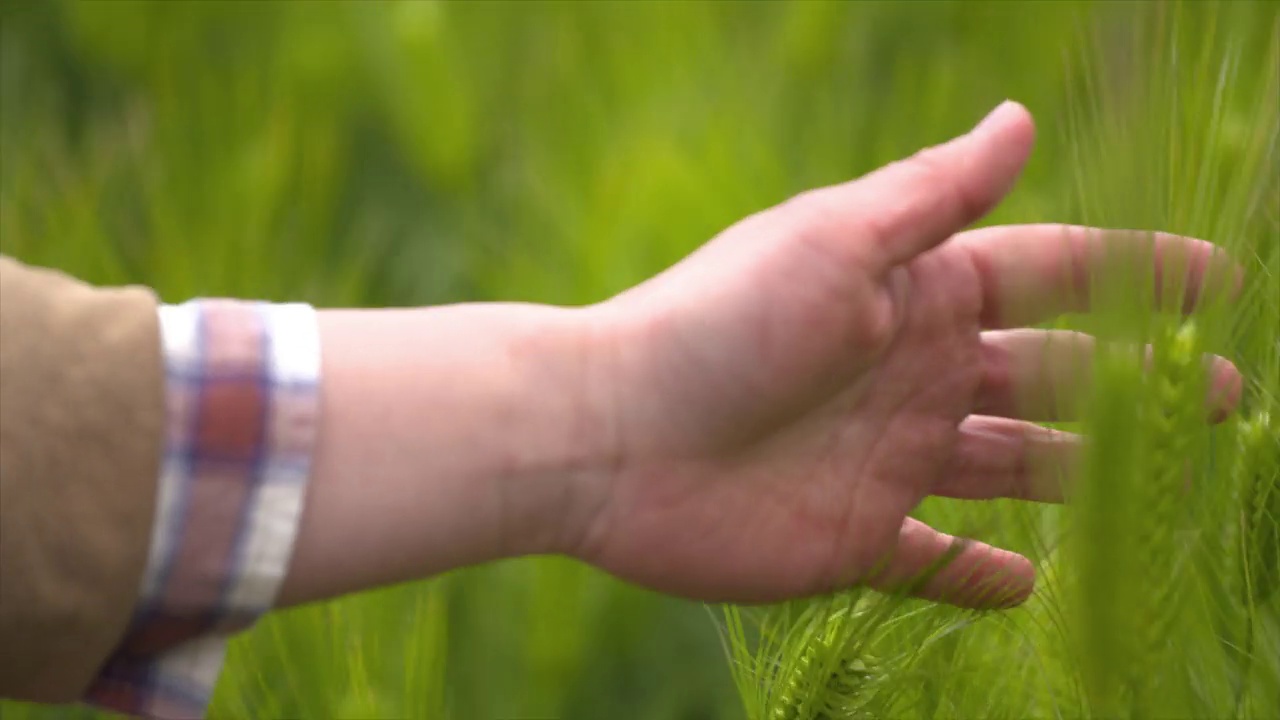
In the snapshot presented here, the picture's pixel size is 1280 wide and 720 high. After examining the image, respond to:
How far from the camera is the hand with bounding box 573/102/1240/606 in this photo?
1.51 feet

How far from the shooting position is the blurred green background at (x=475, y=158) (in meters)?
0.58

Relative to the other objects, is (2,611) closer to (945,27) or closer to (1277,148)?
(1277,148)

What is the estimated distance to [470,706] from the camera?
576 mm

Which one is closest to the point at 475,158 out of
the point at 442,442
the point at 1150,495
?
the point at 442,442

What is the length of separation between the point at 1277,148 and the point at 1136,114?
0.10 metres

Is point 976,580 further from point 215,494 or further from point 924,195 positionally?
point 215,494

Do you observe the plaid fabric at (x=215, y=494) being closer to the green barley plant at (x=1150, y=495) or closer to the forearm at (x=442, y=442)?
the forearm at (x=442, y=442)

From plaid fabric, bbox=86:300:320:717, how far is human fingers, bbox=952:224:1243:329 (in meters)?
0.23

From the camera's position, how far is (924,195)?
46 centimetres

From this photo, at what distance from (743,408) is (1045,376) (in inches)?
3.8

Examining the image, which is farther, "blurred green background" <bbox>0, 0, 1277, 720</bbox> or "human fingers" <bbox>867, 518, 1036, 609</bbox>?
"blurred green background" <bbox>0, 0, 1277, 720</bbox>

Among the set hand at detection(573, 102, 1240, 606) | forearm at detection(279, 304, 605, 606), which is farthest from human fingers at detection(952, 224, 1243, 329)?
forearm at detection(279, 304, 605, 606)

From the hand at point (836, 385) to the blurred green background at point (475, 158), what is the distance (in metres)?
0.08

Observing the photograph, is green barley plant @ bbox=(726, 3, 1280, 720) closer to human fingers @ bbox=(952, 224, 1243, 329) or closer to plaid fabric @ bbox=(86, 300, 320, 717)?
human fingers @ bbox=(952, 224, 1243, 329)
